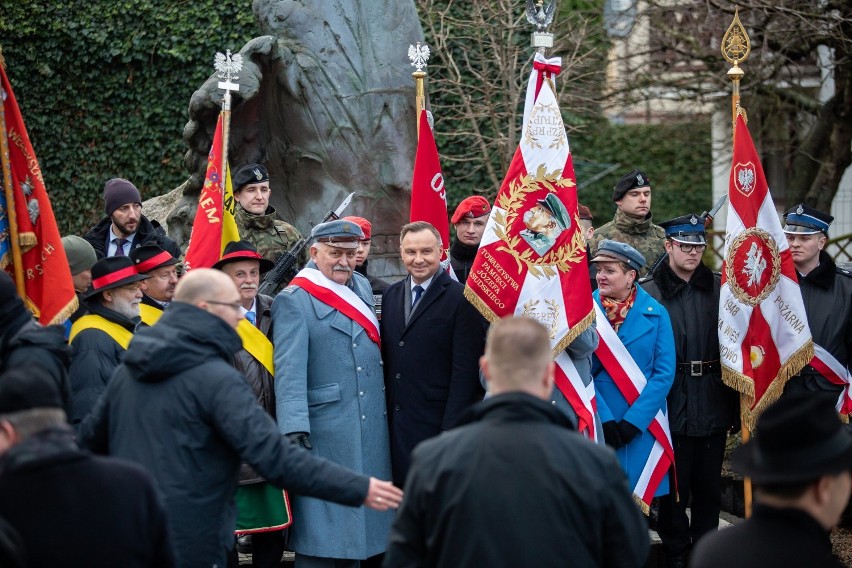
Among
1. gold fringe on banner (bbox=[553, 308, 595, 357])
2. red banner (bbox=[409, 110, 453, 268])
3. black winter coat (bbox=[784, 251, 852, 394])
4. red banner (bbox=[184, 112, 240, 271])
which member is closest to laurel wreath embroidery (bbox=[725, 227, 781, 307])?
black winter coat (bbox=[784, 251, 852, 394])

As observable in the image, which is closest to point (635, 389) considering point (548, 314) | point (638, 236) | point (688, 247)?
point (548, 314)

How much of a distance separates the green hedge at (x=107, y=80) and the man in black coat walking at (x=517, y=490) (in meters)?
11.0

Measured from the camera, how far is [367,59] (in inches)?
329

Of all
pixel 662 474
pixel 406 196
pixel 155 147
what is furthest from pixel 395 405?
pixel 155 147

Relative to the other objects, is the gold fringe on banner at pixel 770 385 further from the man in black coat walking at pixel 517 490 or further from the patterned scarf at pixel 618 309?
the man in black coat walking at pixel 517 490

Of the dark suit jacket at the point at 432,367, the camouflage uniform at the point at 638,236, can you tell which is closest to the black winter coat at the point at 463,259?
the camouflage uniform at the point at 638,236

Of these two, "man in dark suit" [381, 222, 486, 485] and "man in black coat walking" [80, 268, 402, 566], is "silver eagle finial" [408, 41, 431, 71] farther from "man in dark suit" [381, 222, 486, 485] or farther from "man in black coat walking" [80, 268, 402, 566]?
"man in black coat walking" [80, 268, 402, 566]

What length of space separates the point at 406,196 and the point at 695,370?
8.58 feet

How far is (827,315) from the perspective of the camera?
725 centimetres

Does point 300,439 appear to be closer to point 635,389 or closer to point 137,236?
point 635,389

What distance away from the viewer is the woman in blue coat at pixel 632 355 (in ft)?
21.5

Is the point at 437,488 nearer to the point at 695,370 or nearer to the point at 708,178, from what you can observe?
the point at 695,370

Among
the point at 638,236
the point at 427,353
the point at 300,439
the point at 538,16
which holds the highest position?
Result: the point at 538,16

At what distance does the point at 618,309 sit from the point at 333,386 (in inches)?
69.1
